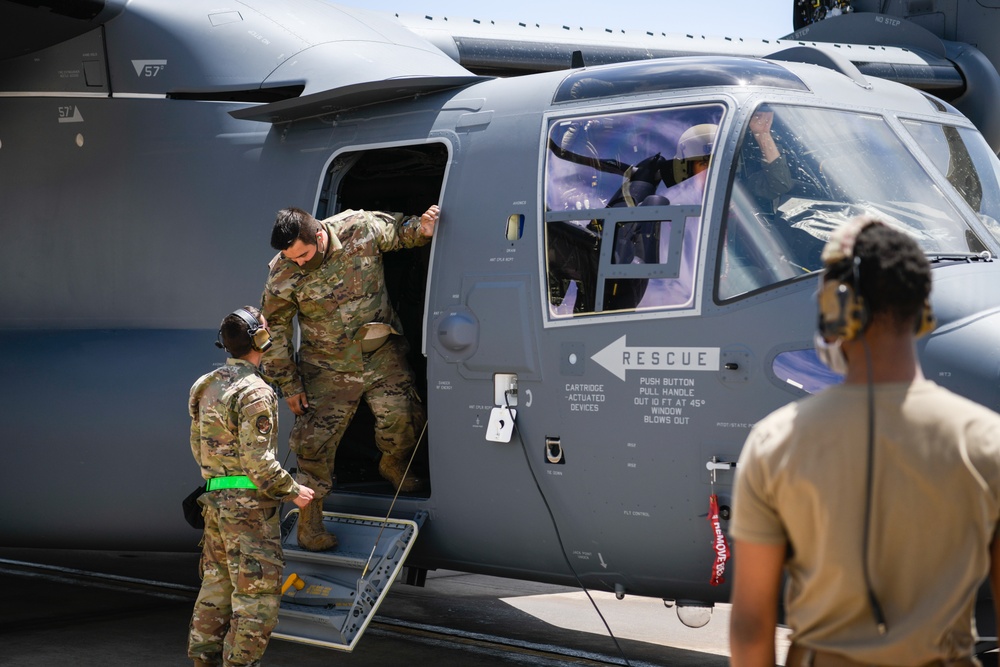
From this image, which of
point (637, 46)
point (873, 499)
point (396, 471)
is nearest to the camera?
point (873, 499)

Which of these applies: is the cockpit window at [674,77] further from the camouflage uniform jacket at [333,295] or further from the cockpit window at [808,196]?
the camouflage uniform jacket at [333,295]

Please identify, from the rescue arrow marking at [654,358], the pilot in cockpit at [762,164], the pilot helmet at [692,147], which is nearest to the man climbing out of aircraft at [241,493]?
the rescue arrow marking at [654,358]

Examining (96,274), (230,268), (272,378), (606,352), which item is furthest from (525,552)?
(96,274)

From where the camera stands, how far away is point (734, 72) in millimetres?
5016

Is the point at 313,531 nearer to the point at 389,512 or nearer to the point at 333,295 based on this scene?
the point at 389,512

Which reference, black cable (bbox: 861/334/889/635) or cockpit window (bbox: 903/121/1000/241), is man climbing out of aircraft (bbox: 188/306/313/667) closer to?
cockpit window (bbox: 903/121/1000/241)

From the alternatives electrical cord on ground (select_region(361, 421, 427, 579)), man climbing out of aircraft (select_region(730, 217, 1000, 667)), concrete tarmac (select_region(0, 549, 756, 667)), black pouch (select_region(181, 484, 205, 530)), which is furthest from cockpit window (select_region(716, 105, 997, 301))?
black pouch (select_region(181, 484, 205, 530))

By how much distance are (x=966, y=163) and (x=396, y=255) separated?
3122 mm

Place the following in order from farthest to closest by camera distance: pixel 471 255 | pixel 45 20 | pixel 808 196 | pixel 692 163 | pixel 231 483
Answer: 1. pixel 45 20
2. pixel 471 255
3. pixel 231 483
4. pixel 692 163
5. pixel 808 196

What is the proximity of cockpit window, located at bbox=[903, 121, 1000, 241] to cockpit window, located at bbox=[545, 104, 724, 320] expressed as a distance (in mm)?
1137

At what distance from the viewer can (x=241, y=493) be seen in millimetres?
5086

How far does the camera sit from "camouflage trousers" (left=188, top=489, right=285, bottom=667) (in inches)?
200

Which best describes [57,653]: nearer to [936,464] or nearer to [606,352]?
[606,352]

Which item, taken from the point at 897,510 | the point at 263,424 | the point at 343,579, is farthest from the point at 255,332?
the point at 897,510
